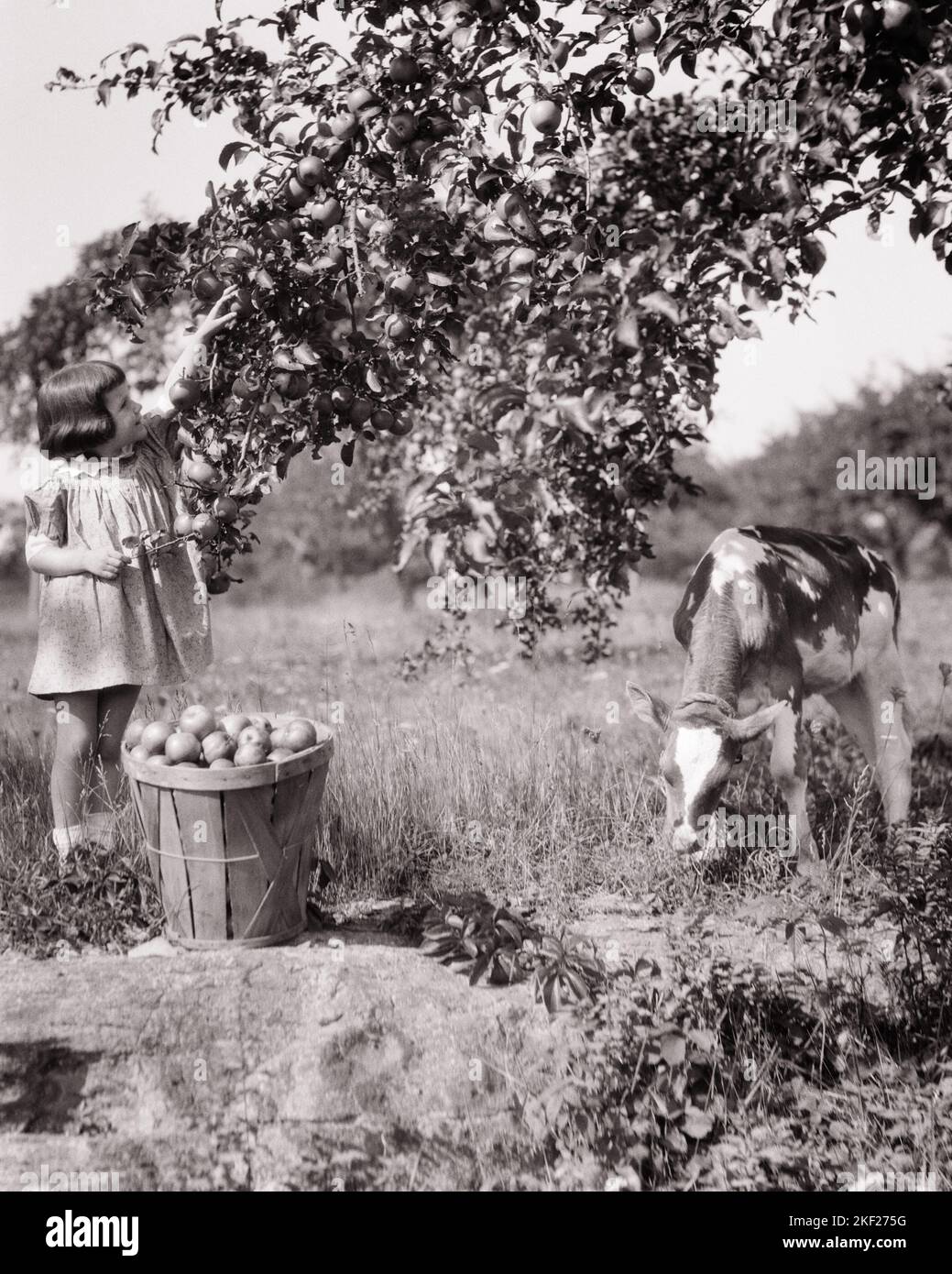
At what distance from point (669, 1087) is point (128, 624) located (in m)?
2.64

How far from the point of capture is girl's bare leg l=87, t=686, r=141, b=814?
4.62 m

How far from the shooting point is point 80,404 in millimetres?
4363

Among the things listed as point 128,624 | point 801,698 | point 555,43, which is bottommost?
point 801,698

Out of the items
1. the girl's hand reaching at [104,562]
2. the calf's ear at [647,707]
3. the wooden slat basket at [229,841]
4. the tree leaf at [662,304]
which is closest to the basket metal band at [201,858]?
the wooden slat basket at [229,841]

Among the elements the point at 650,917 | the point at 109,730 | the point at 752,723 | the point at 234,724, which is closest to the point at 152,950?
the point at 234,724

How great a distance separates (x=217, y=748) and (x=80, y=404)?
1.47 m

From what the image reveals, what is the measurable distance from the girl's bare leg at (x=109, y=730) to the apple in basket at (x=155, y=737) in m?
0.50

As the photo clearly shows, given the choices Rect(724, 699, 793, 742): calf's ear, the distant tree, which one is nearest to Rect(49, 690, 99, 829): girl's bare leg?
Rect(724, 699, 793, 742): calf's ear

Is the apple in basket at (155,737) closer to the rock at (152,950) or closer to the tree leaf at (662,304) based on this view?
the rock at (152,950)

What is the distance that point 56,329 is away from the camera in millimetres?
13117

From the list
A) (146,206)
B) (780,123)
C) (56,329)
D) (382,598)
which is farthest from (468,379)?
(382,598)

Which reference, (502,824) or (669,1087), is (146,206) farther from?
(669,1087)

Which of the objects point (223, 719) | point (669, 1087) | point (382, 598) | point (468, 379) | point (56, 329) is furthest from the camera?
point (382, 598)

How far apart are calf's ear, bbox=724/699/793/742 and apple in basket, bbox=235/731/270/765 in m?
1.91
